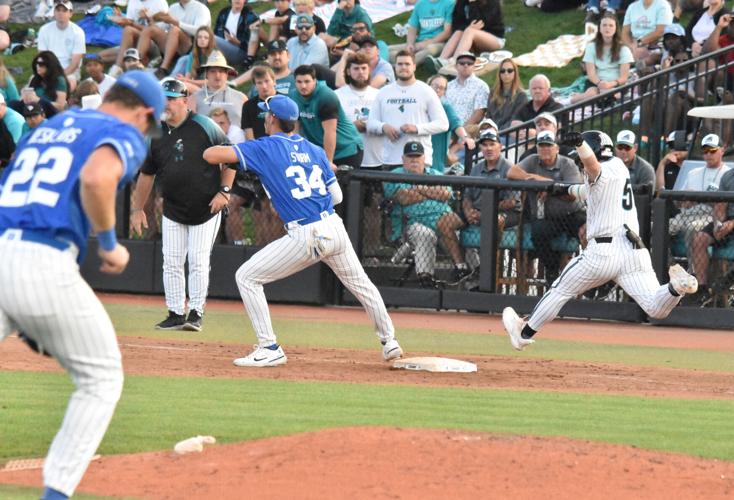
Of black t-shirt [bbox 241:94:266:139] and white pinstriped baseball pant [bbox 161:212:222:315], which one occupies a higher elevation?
black t-shirt [bbox 241:94:266:139]

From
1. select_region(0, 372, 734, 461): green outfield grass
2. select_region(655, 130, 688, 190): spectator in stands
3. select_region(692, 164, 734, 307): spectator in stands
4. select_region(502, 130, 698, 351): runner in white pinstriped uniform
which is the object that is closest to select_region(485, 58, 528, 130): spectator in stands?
select_region(655, 130, 688, 190): spectator in stands

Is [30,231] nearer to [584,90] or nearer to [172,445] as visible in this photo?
[172,445]

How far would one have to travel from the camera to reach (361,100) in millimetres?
16734

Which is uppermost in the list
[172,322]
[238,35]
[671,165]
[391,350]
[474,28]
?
[474,28]

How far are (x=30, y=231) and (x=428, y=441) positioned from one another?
8.76 feet

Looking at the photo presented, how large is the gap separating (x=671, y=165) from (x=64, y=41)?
32.6 feet

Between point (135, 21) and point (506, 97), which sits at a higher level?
point (135, 21)

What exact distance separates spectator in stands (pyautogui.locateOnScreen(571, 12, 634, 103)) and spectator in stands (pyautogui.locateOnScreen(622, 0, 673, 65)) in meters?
0.54

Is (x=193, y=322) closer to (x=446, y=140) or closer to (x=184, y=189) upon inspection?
(x=184, y=189)

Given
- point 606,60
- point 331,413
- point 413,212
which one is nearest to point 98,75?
point 413,212

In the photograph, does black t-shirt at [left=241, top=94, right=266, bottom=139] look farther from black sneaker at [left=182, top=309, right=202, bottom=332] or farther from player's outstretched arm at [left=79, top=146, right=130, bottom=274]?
player's outstretched arm at [left=79, top=146, right=130, bottom=274]

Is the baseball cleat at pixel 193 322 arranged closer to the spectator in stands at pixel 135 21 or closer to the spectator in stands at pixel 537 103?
the spectator in stands at pixel 537 103

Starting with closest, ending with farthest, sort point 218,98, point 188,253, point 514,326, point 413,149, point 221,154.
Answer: point 221,154
point 514,326
point 188,253
point 413,149
point 218,98

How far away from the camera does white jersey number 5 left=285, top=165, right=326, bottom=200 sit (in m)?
10.2
